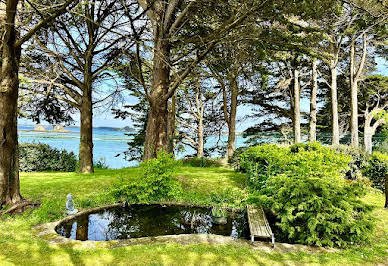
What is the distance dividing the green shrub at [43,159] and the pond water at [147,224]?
8671 millimetres

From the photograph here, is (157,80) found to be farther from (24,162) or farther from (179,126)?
(179,126)

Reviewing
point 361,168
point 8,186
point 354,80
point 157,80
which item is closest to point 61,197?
point 8,186

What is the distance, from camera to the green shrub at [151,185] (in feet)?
20.6

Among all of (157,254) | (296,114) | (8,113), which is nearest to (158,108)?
(8,113)

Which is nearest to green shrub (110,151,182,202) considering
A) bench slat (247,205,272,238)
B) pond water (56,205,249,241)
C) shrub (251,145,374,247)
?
pond water (56,205,249,241)

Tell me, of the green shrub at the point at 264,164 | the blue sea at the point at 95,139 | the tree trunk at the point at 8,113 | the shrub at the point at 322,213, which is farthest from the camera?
the blue sea at the point at 95,139

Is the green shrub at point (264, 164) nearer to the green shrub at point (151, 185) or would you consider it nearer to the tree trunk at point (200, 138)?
the green shrub at point (151, 185)

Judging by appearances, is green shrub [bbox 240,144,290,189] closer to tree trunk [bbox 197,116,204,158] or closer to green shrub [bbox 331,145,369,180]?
green shrub [bbox 331,145,369,180]

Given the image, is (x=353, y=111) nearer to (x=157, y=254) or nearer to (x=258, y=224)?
(x=258, y=224)

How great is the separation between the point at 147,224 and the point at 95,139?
23.2 m

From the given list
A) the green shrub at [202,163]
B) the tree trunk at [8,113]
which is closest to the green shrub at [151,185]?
the tree trunk at [8,113]

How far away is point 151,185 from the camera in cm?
641

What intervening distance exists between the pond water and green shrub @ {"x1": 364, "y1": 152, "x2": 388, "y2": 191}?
20.6ft

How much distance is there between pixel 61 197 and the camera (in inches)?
267
